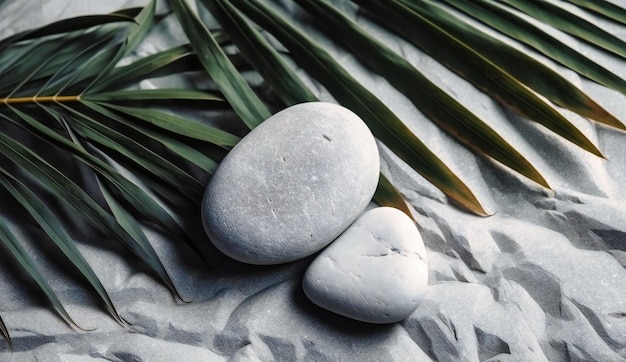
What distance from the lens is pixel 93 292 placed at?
89 cm

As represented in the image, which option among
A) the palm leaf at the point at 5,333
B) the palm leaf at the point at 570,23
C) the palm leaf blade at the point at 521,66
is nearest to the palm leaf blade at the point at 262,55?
the palm leaf blade at the point at 521,66

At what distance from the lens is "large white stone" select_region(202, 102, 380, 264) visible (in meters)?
0.83

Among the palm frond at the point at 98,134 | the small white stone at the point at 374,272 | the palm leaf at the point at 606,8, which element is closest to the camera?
the small white stone at the point at 374,272

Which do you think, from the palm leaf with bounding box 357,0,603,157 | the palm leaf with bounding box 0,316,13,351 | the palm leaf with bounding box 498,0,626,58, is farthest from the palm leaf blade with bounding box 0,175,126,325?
the palm leaf with bounding box 498,0,626,58

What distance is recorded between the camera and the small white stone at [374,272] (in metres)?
0.78

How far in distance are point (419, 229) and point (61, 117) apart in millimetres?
516

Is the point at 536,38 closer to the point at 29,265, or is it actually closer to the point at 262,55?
the point at 262,55

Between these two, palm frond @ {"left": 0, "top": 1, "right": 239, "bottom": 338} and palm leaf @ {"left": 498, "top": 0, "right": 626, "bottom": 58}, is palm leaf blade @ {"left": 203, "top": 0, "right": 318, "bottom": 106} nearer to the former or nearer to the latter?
palm frond @ {"left": 0, "top": 1, "right": 239, "bottom": 338}

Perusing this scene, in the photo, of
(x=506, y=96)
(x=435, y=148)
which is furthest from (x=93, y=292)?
(x=506, y=96)

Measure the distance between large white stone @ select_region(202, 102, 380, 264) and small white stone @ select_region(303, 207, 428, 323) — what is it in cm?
3

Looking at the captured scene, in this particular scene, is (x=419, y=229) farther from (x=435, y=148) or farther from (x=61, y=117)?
(x=61, y=117)

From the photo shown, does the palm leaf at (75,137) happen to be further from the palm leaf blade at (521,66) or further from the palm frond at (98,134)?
the palm leaf blade at (521,66)

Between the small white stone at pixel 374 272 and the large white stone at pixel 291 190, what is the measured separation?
0.03 metres

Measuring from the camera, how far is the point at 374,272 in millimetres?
793
